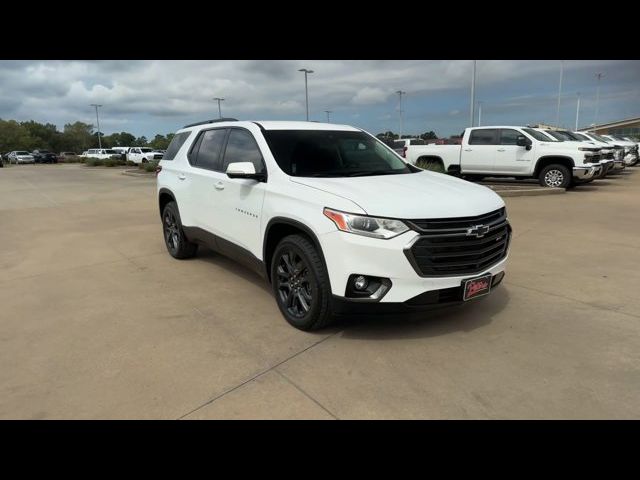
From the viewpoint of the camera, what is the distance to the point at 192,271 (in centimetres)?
562

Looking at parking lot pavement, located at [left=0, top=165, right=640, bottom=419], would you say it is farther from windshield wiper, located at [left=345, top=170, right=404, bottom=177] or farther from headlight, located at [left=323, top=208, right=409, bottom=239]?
windshield wiper, located at [left=345, top=170, right=404, bottom=177]

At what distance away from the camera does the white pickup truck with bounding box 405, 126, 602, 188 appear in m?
12.6

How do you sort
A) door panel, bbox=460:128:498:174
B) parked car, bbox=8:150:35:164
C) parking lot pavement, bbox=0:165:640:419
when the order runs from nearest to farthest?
1. parking lot pavement, bbox=0:165:640:419
2. door panel, bbox=460:128:498:174
3. parked car, bbox=8:150:35:164

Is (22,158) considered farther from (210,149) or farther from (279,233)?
(279,233)

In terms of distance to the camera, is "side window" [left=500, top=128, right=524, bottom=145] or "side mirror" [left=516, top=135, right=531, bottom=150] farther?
"side window" [left=500, top=128, right=524, bottom=145]

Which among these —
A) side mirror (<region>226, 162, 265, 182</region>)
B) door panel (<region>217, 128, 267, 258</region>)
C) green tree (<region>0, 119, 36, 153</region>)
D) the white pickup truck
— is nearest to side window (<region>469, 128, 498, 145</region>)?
the white pickup truck

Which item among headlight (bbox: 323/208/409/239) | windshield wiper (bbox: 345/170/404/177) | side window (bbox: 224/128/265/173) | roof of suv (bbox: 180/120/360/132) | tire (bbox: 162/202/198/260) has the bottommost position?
tire (bbox: 162/202/198/260)

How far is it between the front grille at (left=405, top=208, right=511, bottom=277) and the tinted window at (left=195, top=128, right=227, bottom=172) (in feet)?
8.74

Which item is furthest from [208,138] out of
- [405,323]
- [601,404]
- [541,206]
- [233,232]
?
[541,206]

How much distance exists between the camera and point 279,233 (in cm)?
396

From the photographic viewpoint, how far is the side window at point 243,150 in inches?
170

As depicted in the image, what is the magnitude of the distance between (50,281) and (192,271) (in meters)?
1.66

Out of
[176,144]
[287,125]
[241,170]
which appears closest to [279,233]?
[241,170]

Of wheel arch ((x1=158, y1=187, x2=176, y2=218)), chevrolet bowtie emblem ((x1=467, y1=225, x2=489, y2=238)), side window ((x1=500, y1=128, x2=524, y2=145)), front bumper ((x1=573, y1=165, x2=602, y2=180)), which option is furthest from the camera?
side window ((x1=500, y1=128, x2=524, y2=145))
